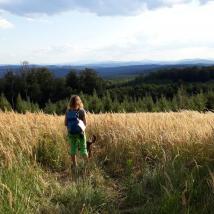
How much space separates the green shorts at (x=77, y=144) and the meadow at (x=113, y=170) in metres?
0.14

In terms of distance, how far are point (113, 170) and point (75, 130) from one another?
121 centimetres

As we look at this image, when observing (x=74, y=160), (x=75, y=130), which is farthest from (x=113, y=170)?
(x=75, y=130)

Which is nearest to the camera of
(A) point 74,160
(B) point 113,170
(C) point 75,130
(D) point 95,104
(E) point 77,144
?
(B) point 113,170

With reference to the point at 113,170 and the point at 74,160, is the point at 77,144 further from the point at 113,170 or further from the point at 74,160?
the point at 113,170

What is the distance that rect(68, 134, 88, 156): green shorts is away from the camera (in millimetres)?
7688

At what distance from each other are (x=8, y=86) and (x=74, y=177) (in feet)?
281

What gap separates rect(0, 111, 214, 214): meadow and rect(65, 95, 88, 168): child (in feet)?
0.51

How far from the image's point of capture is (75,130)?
8039 millimetres

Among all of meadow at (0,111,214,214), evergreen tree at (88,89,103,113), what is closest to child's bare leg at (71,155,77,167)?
meadow at (0,111,214,214)

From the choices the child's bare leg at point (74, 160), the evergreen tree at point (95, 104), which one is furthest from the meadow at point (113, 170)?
the evergreen tree at point (95, 104)

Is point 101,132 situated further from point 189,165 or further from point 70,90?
point 70,90

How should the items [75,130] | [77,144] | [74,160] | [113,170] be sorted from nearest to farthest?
[113,170] < [74,160] < [77,144] < [75,130]

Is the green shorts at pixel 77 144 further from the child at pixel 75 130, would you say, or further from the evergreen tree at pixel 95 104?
the evergreen tree at pixel 95 104

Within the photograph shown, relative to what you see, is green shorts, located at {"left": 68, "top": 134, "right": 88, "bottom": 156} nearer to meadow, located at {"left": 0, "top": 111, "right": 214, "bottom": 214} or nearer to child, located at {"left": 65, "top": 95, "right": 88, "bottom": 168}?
child, located at {"left": 65, "top": 95, "right": 88, "bottom": 168}
